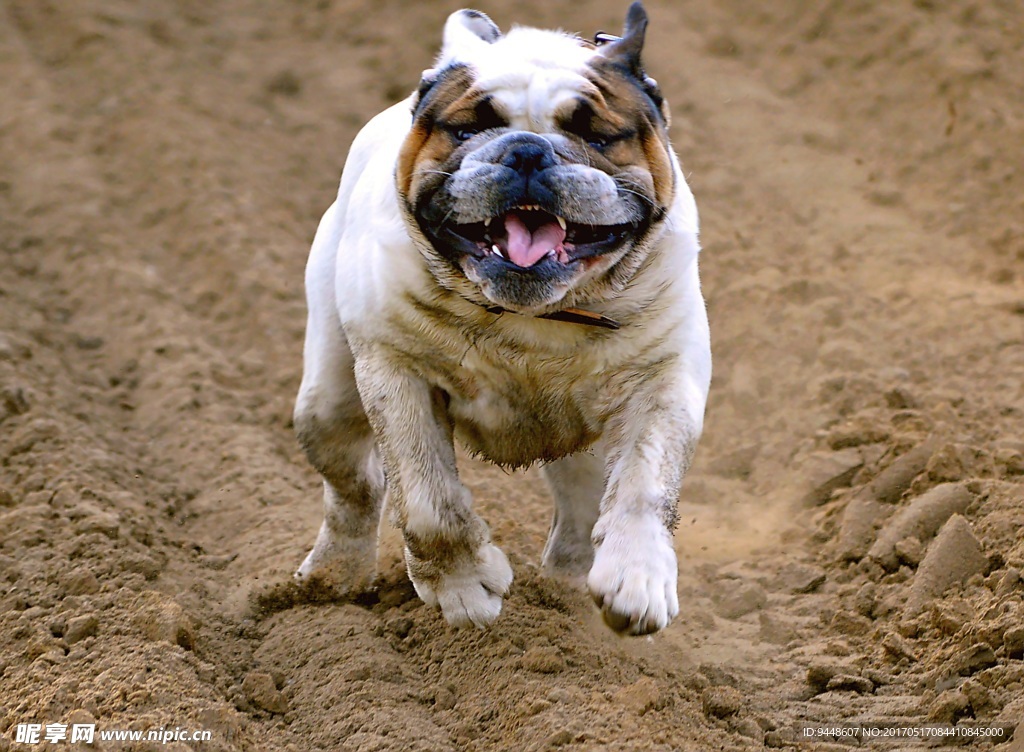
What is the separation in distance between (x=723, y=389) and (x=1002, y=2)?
4.25 metres

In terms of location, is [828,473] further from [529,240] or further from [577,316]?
[529,240]

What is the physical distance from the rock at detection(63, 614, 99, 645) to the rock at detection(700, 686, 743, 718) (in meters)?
2.33

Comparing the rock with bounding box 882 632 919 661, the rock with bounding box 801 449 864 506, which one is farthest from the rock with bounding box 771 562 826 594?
the rock with bounding box 882 632 919 661

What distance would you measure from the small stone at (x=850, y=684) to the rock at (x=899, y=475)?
5.15 ft

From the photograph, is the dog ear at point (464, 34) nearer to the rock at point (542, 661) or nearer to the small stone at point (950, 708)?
the rock at point (542, 661)

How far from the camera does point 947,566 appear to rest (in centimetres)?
547

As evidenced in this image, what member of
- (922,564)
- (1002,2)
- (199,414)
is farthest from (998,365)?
(199,414)

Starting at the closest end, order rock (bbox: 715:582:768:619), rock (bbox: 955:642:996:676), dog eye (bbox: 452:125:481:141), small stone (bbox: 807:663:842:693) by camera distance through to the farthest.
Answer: dog eye (bbox: 452:125:481:141)
rock (bbox: 955:642:996:676)
small stone (bbox: 807:663:842:693)
rock (bbox: 715:582:768:619)

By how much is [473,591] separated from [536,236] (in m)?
1.36

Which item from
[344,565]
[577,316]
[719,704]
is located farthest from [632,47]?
[344,565]

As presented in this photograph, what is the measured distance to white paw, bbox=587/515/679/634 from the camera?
4.07 metres

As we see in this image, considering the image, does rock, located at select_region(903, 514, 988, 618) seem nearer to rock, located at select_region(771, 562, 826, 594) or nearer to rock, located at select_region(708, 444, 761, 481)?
rock, located at select_region(771, 562, 826, 594)

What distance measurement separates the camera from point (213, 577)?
612cm

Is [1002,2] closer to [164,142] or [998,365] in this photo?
[998,365]
